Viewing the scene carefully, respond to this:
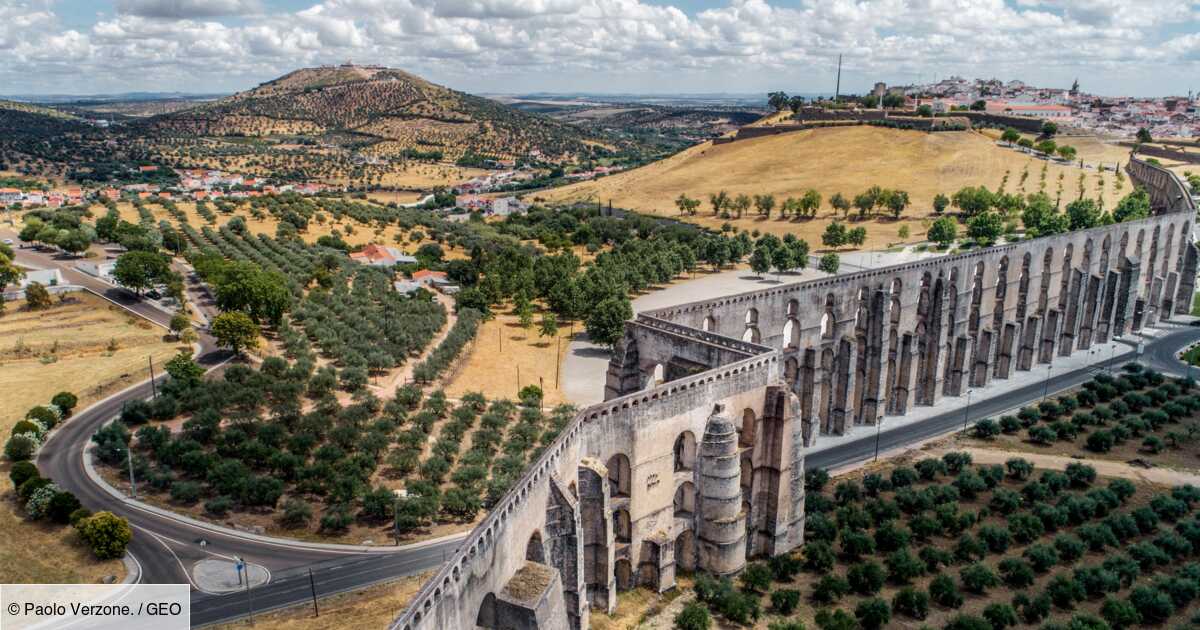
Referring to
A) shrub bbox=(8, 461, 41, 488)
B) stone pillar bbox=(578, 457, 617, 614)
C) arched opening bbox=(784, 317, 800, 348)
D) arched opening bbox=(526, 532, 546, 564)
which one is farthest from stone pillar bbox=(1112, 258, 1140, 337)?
shrub bbox=(8, 461, 41, 488)

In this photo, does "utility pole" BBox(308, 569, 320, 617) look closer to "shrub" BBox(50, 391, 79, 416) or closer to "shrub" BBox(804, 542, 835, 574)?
"shrub" BBox(804, 542, 835, 574)

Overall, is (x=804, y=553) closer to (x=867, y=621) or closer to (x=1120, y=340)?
(x=867, y=621)

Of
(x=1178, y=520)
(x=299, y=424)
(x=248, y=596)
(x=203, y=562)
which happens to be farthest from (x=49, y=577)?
(x=1178, y=520)

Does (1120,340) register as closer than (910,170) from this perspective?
Yes

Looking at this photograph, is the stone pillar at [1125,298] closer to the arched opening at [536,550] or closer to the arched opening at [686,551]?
the arched opening at [686,551]

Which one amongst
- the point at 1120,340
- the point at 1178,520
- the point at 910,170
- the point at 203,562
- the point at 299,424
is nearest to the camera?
the point at 203,562

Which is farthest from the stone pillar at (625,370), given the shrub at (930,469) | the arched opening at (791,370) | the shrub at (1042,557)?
the shrub at (1042,557)

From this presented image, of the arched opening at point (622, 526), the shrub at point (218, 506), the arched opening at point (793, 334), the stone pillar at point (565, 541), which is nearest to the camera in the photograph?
the stone pillar at point (565, 541)

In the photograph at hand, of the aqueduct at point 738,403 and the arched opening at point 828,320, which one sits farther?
the arched opening at point 828,320
